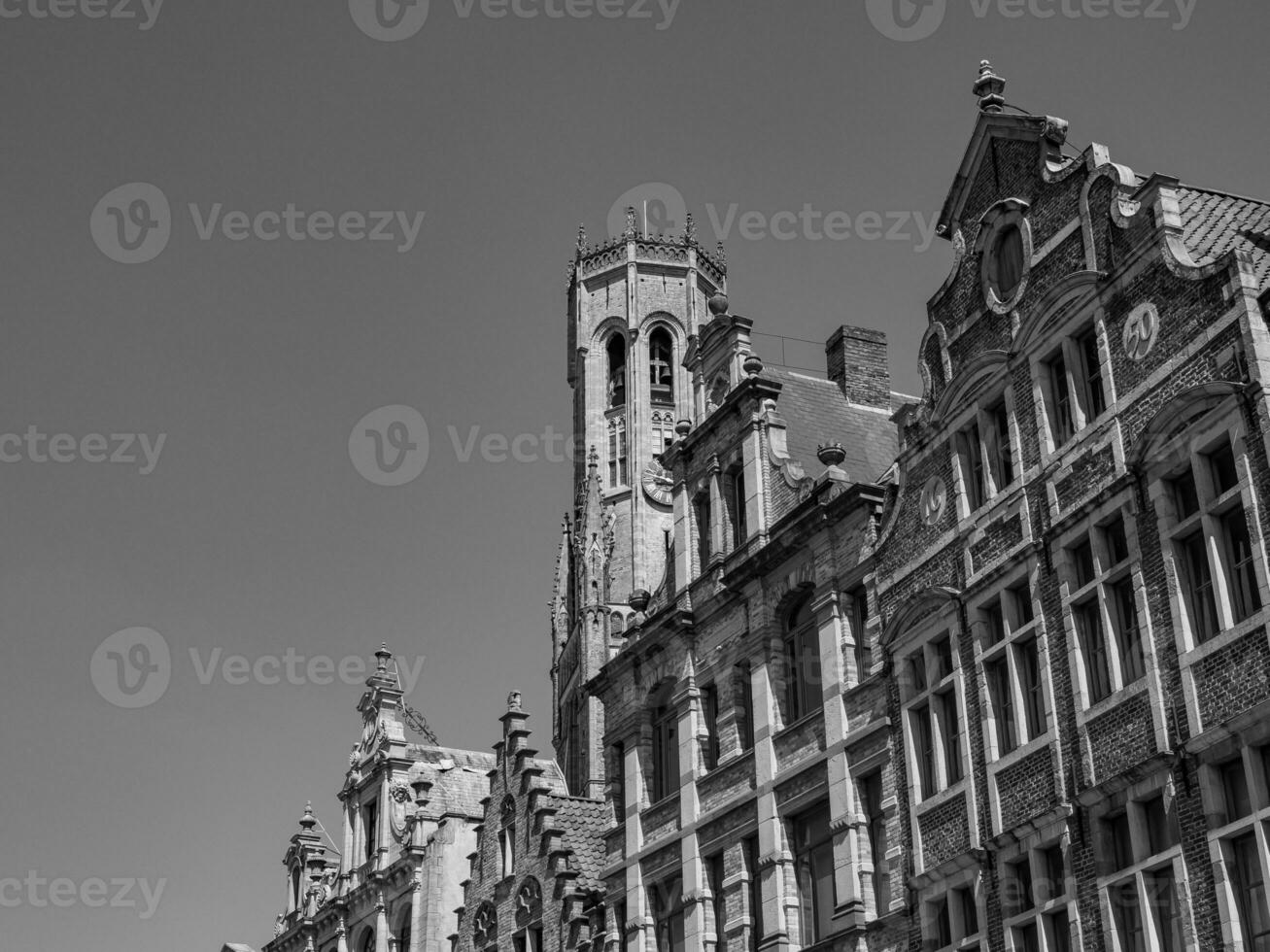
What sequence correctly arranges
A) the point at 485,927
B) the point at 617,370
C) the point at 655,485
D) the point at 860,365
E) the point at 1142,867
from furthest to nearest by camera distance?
the point at 617,370 → the point at 655,485 → the point at 485,927 → the point at 860,365 → the point at 1142,867

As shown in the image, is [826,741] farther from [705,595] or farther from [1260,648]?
[1260,648]

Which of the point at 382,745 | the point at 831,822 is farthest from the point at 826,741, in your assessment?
the point at 382,745

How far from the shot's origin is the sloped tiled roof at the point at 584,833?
3782 centimetres

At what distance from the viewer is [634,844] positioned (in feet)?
112

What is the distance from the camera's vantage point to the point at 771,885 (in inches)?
1165

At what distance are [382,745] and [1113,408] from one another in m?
30.6

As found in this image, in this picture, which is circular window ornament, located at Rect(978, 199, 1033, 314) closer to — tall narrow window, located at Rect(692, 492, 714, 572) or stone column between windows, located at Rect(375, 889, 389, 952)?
tall narrow window, located at Rect(692, 492, 714, 572)

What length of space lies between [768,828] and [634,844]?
475 cm

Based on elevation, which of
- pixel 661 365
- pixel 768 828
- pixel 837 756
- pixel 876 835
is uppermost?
pixel 661 365

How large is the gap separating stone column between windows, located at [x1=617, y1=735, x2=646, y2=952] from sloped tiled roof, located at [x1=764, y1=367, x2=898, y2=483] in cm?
638

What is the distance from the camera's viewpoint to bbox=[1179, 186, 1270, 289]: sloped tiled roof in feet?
76.2

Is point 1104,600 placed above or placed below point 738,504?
below

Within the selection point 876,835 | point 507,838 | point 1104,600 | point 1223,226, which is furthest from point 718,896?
point 1223,226

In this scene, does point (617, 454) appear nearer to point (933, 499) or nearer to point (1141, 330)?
point (933, 499)
